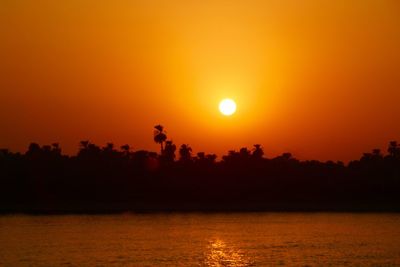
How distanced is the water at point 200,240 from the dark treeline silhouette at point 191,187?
18.7m

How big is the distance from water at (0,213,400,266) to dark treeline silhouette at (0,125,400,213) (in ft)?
61.3

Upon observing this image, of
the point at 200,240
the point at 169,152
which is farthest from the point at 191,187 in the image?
the point at 200,240

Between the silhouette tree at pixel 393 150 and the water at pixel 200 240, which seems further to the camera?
the silhouette tree at pixel 393 150

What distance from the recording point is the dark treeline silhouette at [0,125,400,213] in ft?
486

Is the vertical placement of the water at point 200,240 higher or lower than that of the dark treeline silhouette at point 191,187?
lower

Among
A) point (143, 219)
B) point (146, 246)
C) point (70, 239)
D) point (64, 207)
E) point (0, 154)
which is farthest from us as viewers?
point (0, 154)

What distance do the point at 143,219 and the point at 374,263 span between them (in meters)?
63.6

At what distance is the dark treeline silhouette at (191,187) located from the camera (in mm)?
148125

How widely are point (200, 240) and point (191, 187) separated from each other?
216ft

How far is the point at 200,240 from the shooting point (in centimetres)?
8725

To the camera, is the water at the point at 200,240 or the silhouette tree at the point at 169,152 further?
the silhouette tree at the point at 169,152

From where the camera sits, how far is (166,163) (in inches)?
6580

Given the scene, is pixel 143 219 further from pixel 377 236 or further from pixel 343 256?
pixel 343 256

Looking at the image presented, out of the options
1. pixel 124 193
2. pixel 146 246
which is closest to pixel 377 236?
pixel 146 246
